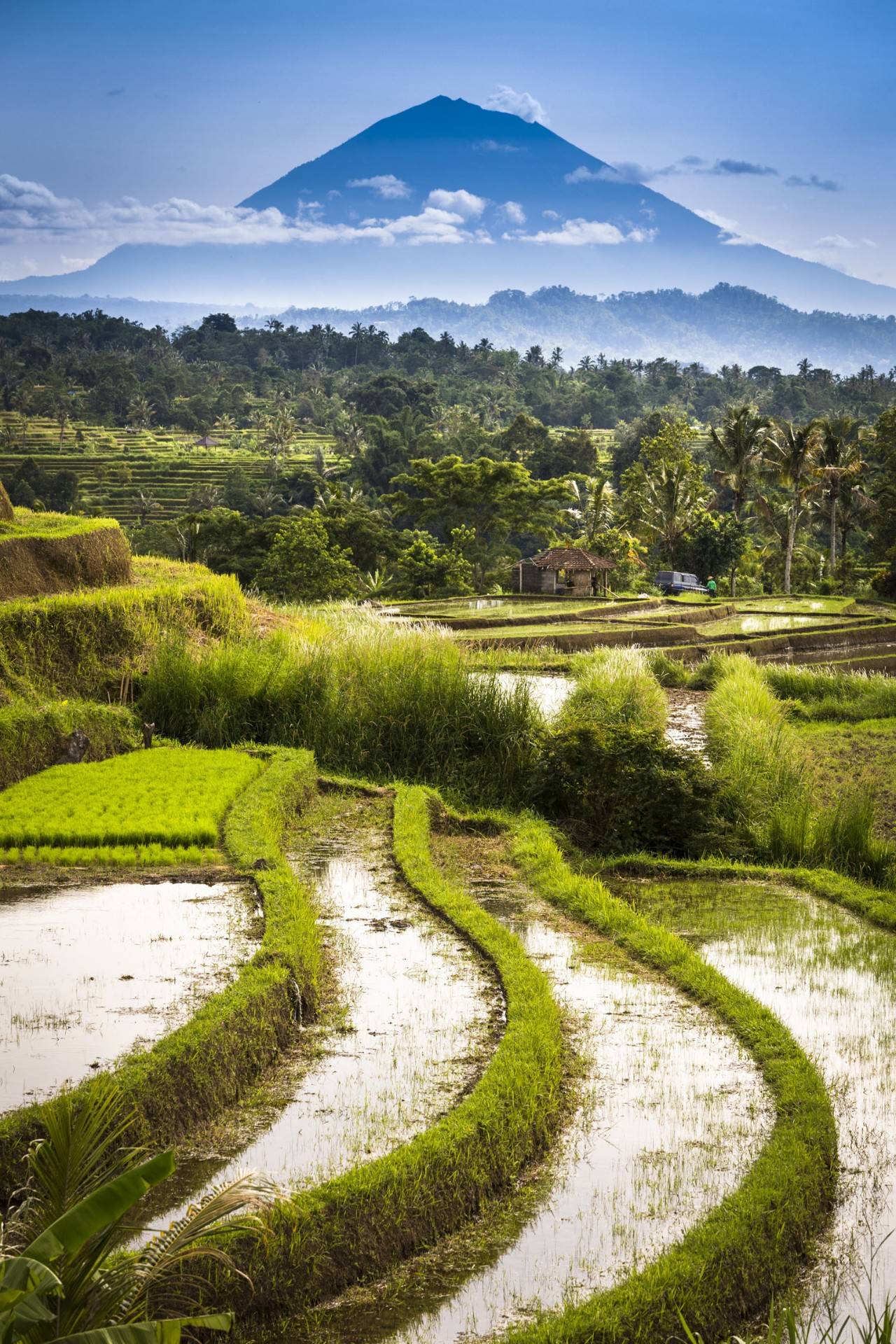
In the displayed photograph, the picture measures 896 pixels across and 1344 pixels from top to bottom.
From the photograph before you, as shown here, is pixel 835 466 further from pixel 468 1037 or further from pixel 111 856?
pixel 468 1037

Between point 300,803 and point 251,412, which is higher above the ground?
point 251,412

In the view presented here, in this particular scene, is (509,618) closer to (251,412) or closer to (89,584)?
(89,584)

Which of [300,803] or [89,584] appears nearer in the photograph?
[300,803]

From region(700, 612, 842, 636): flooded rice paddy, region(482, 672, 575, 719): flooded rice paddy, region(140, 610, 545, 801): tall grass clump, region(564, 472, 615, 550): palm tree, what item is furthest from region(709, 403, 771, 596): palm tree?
region(140, 610, 545, 801): tall grass clump

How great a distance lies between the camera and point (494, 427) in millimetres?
86688

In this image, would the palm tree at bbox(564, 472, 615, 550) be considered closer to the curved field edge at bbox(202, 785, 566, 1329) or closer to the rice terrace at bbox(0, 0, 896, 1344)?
the rice terrace at bbox(0, 0, 896, 1344)

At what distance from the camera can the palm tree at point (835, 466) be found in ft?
148

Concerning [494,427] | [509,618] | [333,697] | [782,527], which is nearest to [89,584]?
[333,697]

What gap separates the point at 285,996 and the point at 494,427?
271ft

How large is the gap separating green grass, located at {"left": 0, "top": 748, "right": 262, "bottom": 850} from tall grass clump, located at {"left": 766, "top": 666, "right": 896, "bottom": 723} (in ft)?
29.4

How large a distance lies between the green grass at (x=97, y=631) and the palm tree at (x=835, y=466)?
33487 mm

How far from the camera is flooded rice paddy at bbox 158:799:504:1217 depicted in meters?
4.82

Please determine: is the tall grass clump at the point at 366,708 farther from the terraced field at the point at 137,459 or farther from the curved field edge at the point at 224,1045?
the terraced field at the point at 137,459

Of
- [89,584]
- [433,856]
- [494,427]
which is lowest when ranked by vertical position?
[433,856]
